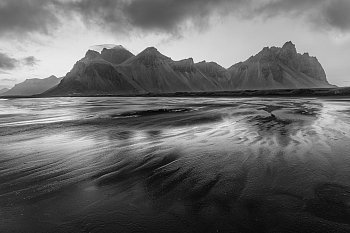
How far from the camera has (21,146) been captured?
12.3 metres

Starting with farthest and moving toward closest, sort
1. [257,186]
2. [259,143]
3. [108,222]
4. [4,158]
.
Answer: [259,143]
[4,158]
[257,186]
[108,222]

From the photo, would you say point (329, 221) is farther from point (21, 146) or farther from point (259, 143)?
point (21, 146)

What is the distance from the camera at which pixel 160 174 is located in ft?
25.8

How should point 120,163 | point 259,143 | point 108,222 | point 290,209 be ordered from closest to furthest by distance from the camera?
point 108,222 → point 290,209 → point 120,163 → point 259,143

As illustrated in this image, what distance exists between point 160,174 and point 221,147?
4607 millimetres

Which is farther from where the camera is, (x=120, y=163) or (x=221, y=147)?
(x=221, y=147)


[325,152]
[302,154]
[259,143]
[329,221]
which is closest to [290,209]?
[329,221]

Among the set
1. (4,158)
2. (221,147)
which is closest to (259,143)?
(221,147)

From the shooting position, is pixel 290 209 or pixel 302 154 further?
pixel 302 154

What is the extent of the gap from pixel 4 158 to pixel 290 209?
9.82 meters

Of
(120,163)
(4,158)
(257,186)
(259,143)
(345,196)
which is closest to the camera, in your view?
(345,196)

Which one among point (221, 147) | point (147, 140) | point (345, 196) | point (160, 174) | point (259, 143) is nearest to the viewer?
point (345, 196)

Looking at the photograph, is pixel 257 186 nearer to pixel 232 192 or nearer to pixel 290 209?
pixel 232 192

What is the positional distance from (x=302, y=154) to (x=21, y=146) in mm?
12244
